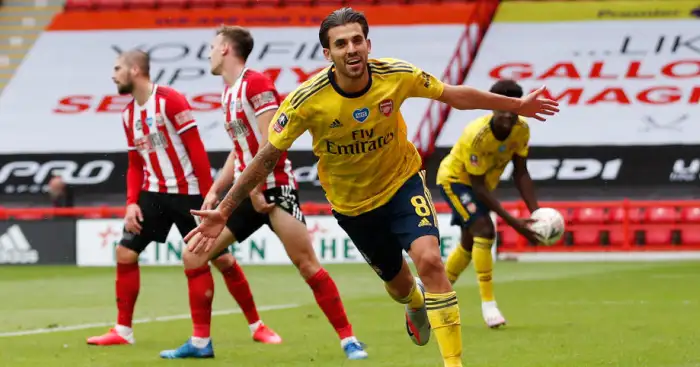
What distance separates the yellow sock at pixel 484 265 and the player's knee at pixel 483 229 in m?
0.04

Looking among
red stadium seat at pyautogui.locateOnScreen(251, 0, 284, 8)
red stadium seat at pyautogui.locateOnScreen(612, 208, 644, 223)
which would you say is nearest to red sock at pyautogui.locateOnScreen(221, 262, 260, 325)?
red stadium seat at pyautogui.locateOnScreen(612, 208, 644, 223)

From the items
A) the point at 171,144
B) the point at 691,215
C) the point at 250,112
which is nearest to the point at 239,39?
the point at 250,112

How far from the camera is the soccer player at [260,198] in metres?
8.43

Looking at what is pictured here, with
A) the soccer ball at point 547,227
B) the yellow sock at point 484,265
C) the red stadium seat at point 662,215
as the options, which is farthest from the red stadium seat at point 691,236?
the soccer ball at point 547,227

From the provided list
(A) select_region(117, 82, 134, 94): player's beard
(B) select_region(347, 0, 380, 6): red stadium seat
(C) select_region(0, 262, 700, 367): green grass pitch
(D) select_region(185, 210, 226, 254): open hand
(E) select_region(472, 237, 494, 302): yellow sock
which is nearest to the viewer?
(D) select_region(185, 210, 226, 254): open hand

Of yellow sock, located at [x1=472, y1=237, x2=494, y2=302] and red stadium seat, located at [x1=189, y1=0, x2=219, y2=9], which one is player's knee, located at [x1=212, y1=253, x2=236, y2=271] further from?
red stadium seat, located at [x1=189, y1=0, x2=219, y2=9]

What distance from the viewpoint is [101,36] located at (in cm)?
3072

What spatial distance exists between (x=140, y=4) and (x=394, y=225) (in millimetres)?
25350

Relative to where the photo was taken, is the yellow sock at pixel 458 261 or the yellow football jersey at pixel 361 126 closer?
the yellow football jersey at pixel 361 126

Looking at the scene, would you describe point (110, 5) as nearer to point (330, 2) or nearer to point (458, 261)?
point (330, 2)

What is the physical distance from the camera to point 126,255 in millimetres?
9328

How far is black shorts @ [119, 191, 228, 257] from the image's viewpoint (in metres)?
8.98

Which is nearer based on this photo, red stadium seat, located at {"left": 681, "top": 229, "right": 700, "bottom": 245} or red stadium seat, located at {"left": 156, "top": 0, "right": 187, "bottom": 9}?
red stadium seat, located at {"left": 681, "top": 229, "right": 700, "bottom": 245}

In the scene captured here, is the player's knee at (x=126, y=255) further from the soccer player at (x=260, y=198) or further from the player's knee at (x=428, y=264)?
the player's knee at (x=428, y=264)
